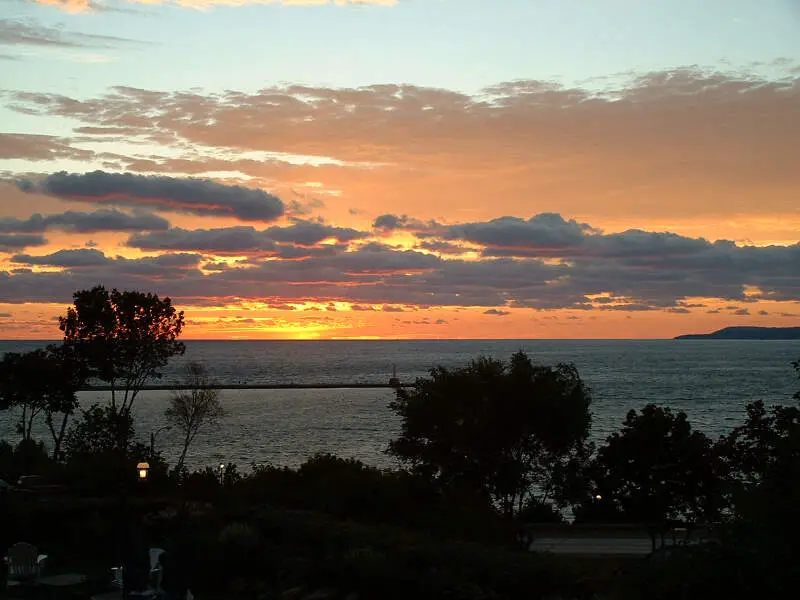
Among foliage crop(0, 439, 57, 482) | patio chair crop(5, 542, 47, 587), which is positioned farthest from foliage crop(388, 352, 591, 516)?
patio chair crop(5, 542, 47, 587)

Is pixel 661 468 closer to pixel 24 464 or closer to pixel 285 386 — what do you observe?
pixel 24 464

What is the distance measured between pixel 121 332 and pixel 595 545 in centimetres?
2584

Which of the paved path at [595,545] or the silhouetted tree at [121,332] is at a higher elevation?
the silhouetted tree at [121,332]

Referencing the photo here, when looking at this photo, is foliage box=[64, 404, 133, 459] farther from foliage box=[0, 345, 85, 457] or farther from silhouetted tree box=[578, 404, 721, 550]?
silhouetted tree box=[578, 404, 721, 550]

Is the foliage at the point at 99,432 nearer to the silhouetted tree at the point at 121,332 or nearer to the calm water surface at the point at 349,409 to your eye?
the silhouetted tree at the point at 121,332

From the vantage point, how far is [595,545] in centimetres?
2597

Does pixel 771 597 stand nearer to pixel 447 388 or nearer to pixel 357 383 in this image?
pixel 447 388

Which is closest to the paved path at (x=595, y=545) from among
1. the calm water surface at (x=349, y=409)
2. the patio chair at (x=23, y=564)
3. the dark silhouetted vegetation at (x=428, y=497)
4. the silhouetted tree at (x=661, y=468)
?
the dark silhouetted vegetation at (x=428, y=497)

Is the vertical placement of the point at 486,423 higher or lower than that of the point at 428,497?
higher

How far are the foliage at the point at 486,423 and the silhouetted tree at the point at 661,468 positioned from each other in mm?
3051

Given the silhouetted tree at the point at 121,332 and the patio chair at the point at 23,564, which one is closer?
the patio chair at the point at 23,564

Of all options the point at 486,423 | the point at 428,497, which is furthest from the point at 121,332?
the point at 428,497

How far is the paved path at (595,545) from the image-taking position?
967 inches

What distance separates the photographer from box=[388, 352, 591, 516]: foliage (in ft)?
101
